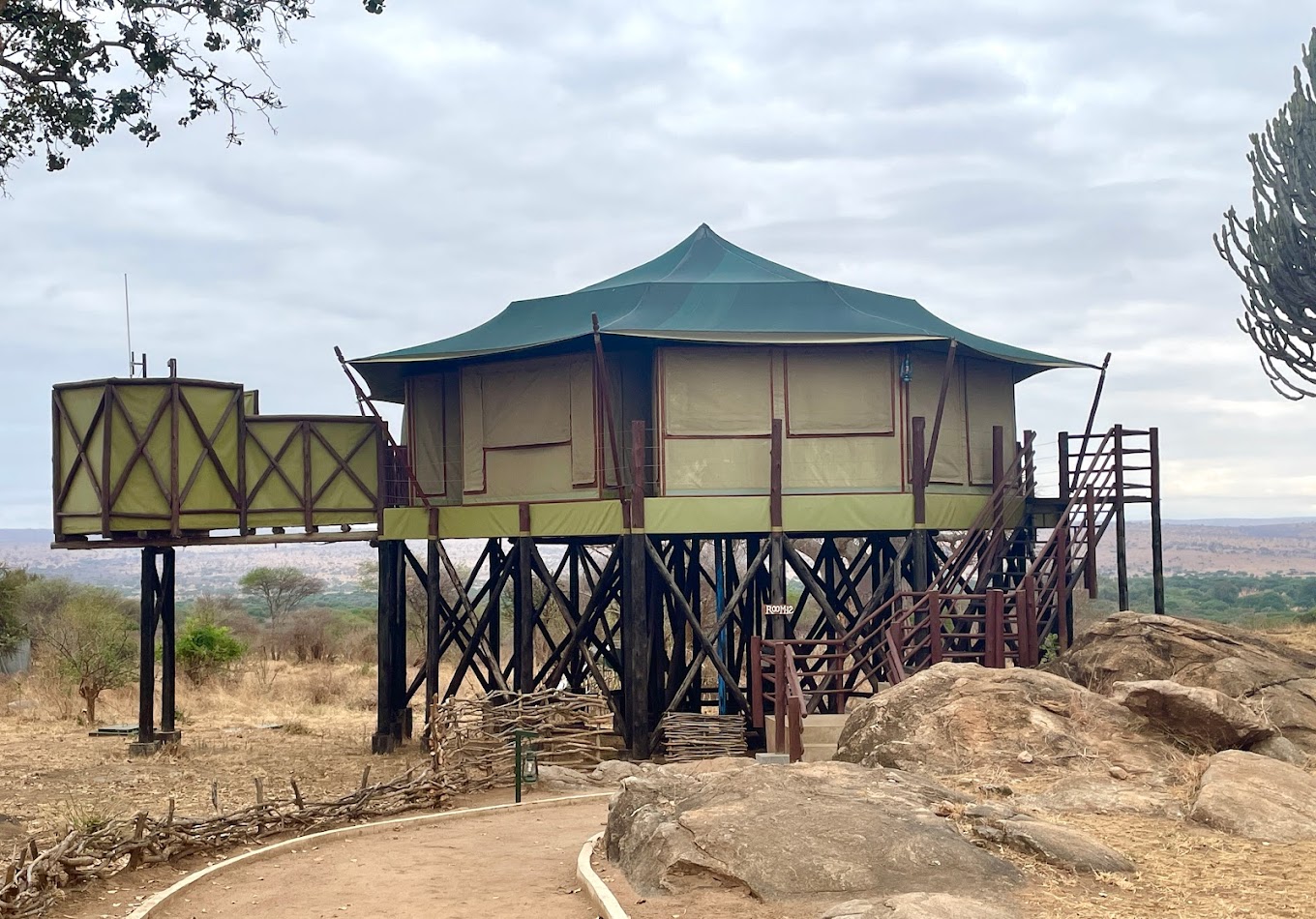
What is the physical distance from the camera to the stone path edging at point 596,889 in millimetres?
9953

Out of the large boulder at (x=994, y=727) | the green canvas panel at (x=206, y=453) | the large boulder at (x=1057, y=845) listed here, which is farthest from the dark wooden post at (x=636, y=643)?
the large boulder at (x=1057, y=845)

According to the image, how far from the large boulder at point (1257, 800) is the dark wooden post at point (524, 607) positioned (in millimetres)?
12782

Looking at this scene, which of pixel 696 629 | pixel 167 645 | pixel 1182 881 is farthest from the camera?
pixel 167 645

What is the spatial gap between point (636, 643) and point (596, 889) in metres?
11.3

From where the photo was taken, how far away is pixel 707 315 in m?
22.9

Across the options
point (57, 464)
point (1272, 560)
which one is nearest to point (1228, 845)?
point (57, 464)

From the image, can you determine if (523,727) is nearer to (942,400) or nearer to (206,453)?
(206,453)

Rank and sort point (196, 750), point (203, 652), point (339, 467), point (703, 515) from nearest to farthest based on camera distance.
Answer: point (703, 515) → point (339, 467) → point (196, 750) → point (203, 652)

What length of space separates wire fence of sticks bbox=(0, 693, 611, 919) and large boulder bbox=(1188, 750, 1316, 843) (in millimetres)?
8215

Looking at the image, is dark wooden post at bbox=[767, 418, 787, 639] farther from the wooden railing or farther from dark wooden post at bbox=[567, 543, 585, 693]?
dark wooden post at bbox=[567, 543, 585, 693]

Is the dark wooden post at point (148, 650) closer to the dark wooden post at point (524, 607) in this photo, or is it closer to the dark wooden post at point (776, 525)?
the dark wooden post at point (524, 607)

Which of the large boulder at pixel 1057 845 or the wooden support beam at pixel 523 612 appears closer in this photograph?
the large boulder at pixel 1057 845

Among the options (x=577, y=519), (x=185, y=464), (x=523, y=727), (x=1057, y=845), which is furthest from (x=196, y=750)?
(x=1057, y=845)

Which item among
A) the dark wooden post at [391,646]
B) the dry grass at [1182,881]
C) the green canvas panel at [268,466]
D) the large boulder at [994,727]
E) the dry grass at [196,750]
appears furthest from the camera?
the dark wooden post at [391,646]
